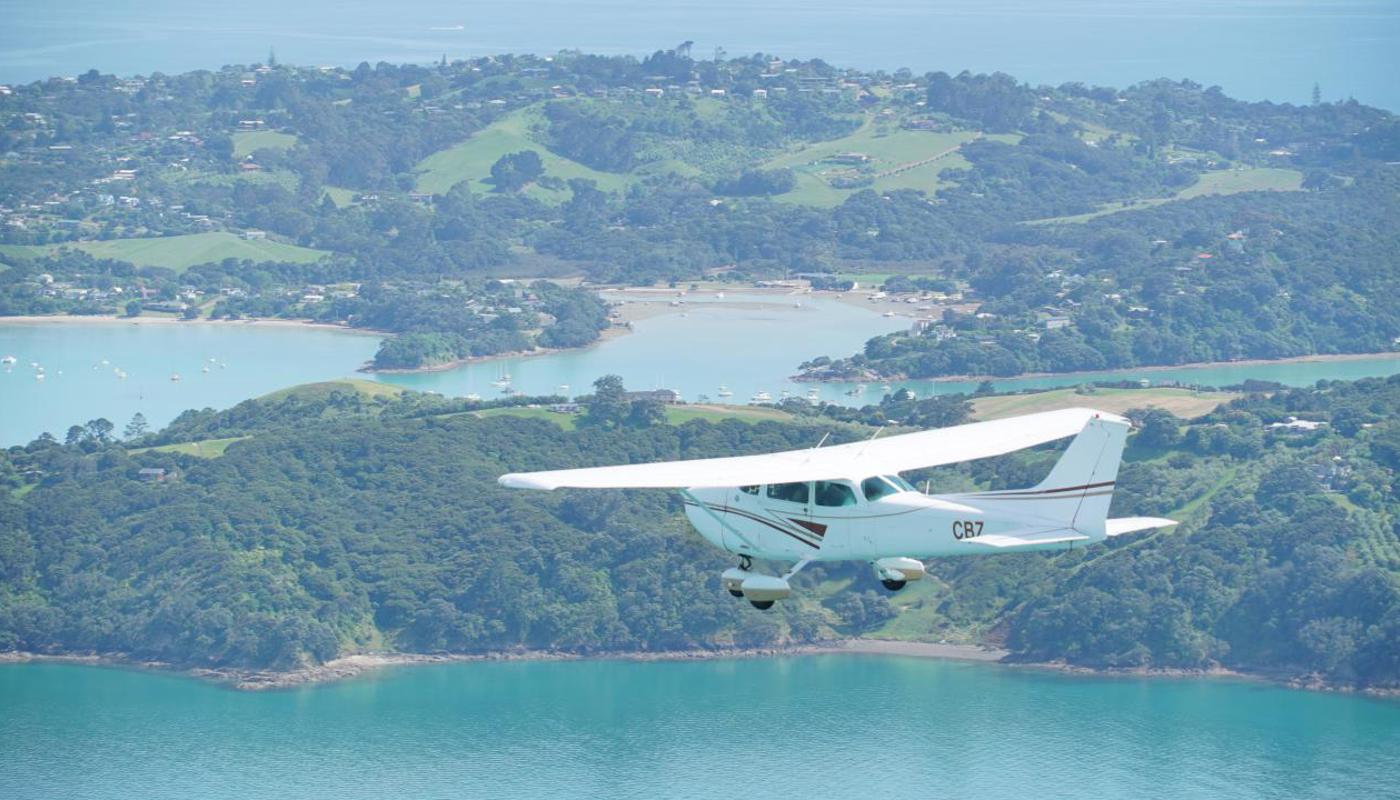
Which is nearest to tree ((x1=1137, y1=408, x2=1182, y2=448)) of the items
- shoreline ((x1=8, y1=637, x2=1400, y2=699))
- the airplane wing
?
shoreline ((x1=8, y1=637, x2=1400, y2=699))

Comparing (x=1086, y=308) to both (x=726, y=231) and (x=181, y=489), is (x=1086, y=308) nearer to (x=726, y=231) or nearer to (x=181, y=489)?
(x=726, y=231)

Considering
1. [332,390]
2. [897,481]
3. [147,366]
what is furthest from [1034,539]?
[147,366]

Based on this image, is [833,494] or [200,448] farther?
[200,448]

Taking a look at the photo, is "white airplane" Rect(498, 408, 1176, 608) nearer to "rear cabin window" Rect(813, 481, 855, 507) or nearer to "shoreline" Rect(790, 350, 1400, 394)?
"rear cabin window" Rect(813, 481, 855, 507)

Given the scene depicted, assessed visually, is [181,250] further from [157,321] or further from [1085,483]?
[1085,483]

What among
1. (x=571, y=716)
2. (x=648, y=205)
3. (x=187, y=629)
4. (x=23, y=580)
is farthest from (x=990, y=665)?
(x=648, y=205)

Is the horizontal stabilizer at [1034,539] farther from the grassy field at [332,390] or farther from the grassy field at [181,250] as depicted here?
the grassy field at [181,250]
